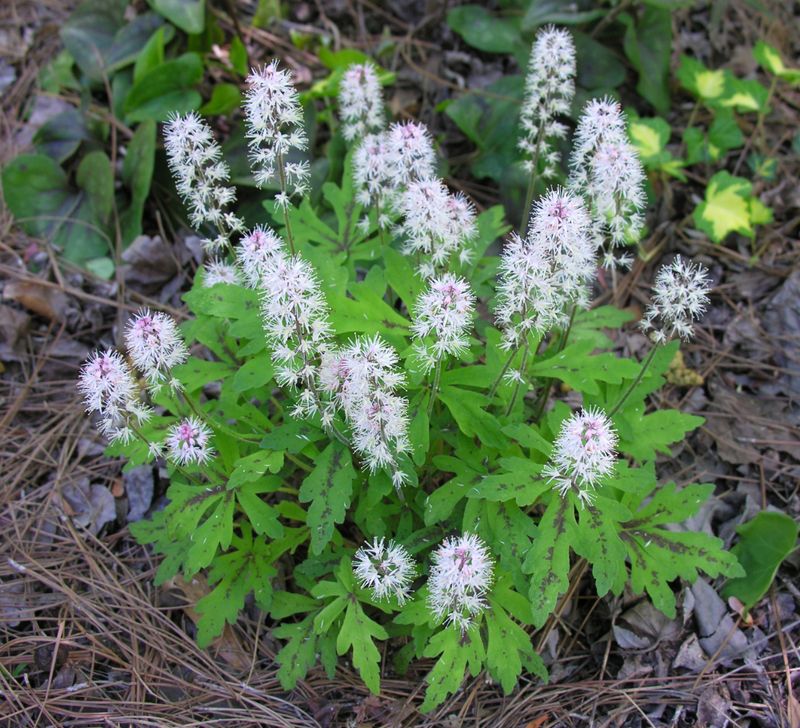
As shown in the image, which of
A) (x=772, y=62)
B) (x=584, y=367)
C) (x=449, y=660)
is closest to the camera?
(x=449, y=660)

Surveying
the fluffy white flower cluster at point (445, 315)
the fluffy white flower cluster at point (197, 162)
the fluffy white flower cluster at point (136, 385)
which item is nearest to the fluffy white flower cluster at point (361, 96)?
the fluffy white flower cluster at point (197, 162)

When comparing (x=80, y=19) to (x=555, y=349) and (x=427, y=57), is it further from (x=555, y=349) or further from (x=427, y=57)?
(x=555, y=349)

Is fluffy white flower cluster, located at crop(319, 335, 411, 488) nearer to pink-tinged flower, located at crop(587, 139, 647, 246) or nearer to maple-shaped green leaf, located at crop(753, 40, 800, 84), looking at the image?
pink-tinged flower, located at crop(587, 139, 647, 246)

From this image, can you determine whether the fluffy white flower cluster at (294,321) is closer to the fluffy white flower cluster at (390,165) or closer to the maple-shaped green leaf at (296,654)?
the fluffy white flower cluster at (390,165)

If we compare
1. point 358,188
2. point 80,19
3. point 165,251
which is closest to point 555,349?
point 358,188

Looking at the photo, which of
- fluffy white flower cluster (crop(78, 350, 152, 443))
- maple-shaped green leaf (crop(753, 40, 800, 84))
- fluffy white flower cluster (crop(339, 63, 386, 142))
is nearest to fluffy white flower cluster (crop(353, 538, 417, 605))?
fluffy white flower cluster (crop(78, 350, 152, 443))

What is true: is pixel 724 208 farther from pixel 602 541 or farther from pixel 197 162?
pixel 197 162

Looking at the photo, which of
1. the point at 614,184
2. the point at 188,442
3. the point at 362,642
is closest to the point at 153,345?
the point at 188,442

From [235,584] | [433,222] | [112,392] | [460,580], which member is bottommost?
[235,584]
